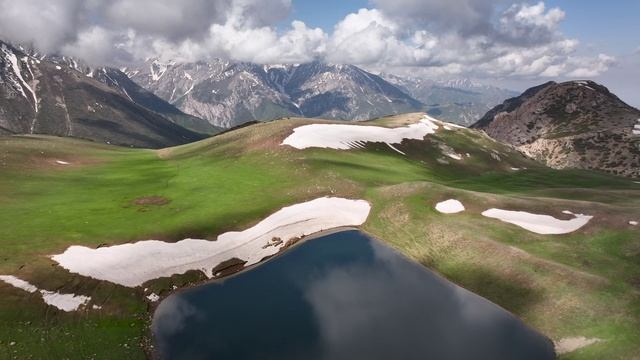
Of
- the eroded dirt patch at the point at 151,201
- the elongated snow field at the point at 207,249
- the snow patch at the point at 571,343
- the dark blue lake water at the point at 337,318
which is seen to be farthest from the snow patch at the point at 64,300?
the snow patch at the point at 571,343

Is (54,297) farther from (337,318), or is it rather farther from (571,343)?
(571,343)

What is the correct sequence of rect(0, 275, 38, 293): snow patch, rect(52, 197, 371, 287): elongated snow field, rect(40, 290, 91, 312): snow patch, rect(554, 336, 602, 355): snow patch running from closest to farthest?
1. rect(554, 336, 602, 355): snow patch
2. rect(40, 290, 91, 312): snow patch
3. rect(0, 275, 38, 293): snow patch
4. rect(52, 197, 371, 287): elongated snow field

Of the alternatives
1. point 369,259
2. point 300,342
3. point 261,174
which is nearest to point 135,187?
point 261,174

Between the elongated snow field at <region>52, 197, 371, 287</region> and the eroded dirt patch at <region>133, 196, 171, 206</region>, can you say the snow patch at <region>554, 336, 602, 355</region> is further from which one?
the eroded dirt patch at <region>133, 196, 171, 206</region>

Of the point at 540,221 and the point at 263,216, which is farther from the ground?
the point at 540,221

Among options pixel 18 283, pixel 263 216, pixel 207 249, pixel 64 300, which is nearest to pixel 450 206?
pixel 263 216

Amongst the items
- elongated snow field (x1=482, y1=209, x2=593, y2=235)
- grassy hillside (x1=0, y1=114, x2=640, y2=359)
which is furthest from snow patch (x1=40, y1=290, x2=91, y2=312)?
elongated snow field (x1=482, y1=209, x2=593, y2=235)

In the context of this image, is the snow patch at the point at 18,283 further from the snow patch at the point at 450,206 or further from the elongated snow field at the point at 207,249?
the snow patch at the point at 450,206
